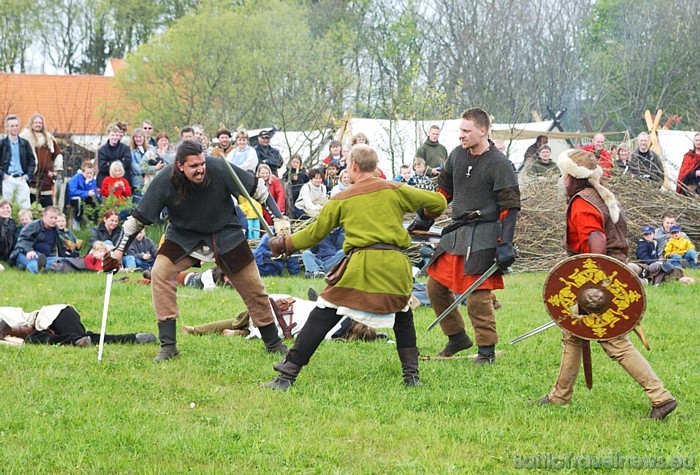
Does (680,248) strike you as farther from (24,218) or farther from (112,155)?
(24,218)

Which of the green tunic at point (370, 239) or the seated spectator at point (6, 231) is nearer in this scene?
the green tunic at point (370, 239)

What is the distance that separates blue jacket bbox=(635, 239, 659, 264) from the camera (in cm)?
1258

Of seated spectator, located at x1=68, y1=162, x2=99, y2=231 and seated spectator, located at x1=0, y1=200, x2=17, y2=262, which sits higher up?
seated spectator, located at x1=68, y1=162, x2=99, y2=231

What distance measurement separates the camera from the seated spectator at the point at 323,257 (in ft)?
40.1

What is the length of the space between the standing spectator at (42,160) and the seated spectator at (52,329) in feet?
19.7

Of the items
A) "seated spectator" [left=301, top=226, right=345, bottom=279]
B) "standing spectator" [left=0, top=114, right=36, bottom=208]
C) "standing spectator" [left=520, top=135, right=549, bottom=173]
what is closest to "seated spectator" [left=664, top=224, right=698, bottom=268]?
"standing spectator" [left=520, top=135, right=549, bottom=173]

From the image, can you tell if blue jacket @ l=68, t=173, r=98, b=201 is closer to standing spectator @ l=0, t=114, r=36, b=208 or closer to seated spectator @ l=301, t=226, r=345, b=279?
standing spectator @ l=0, t=114, r=36, b=208

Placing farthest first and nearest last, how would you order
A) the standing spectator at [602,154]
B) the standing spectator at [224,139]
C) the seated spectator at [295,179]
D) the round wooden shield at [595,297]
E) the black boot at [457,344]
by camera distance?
the seated spectator at [295,179], the standing spectator at [602,154], the standing spectator at [224,139], the black boot at [457,344], the round wooden shield at [595,297]

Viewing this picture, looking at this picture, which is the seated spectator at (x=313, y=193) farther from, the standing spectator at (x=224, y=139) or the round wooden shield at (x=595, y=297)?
the round wooden shield at (x=595, y=297)

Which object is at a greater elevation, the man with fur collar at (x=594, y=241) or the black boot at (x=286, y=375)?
the man with fur collar at (x=594, y=241)

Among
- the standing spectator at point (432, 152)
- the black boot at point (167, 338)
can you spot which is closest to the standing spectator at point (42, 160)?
the standing spectator at point (432, 152)

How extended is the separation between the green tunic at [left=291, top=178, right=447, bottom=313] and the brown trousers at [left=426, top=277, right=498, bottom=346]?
0.95 meters

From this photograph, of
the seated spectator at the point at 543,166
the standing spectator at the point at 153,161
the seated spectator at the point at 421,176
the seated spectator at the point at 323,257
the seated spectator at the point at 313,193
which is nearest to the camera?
the seated spectator at the point at 323,257

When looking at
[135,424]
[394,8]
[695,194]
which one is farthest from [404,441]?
[394,8]
